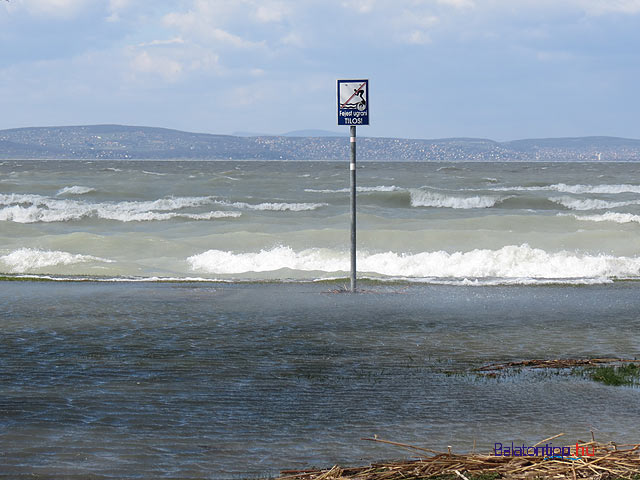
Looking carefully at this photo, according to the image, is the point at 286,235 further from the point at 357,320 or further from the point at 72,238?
the point at 357,320

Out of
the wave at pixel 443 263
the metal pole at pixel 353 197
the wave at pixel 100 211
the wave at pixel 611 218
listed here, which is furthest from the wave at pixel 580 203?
the metal pole at pixel 353 197

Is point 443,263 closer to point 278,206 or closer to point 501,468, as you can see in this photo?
point 501,468

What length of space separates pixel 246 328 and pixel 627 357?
4.10m

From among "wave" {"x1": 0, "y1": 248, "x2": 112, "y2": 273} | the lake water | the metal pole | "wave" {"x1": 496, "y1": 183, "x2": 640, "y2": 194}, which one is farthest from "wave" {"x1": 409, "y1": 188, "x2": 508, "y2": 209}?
the metal pole

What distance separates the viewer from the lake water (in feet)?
17.8

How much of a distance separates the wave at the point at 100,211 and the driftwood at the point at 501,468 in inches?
1152

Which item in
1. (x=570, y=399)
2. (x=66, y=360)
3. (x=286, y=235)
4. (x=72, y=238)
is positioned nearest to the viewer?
(x=570, y=399)

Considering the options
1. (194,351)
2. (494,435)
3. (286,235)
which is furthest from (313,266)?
(494,435)

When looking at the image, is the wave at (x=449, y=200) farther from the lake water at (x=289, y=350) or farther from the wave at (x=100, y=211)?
the lake water at (x=289, y=350)

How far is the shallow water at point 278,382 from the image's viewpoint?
17.3 feet

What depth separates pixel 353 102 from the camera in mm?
11789

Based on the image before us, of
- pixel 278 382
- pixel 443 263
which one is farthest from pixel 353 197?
pixel 278 382

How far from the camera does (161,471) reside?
486cm

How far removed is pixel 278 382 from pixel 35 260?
12.3 metres
